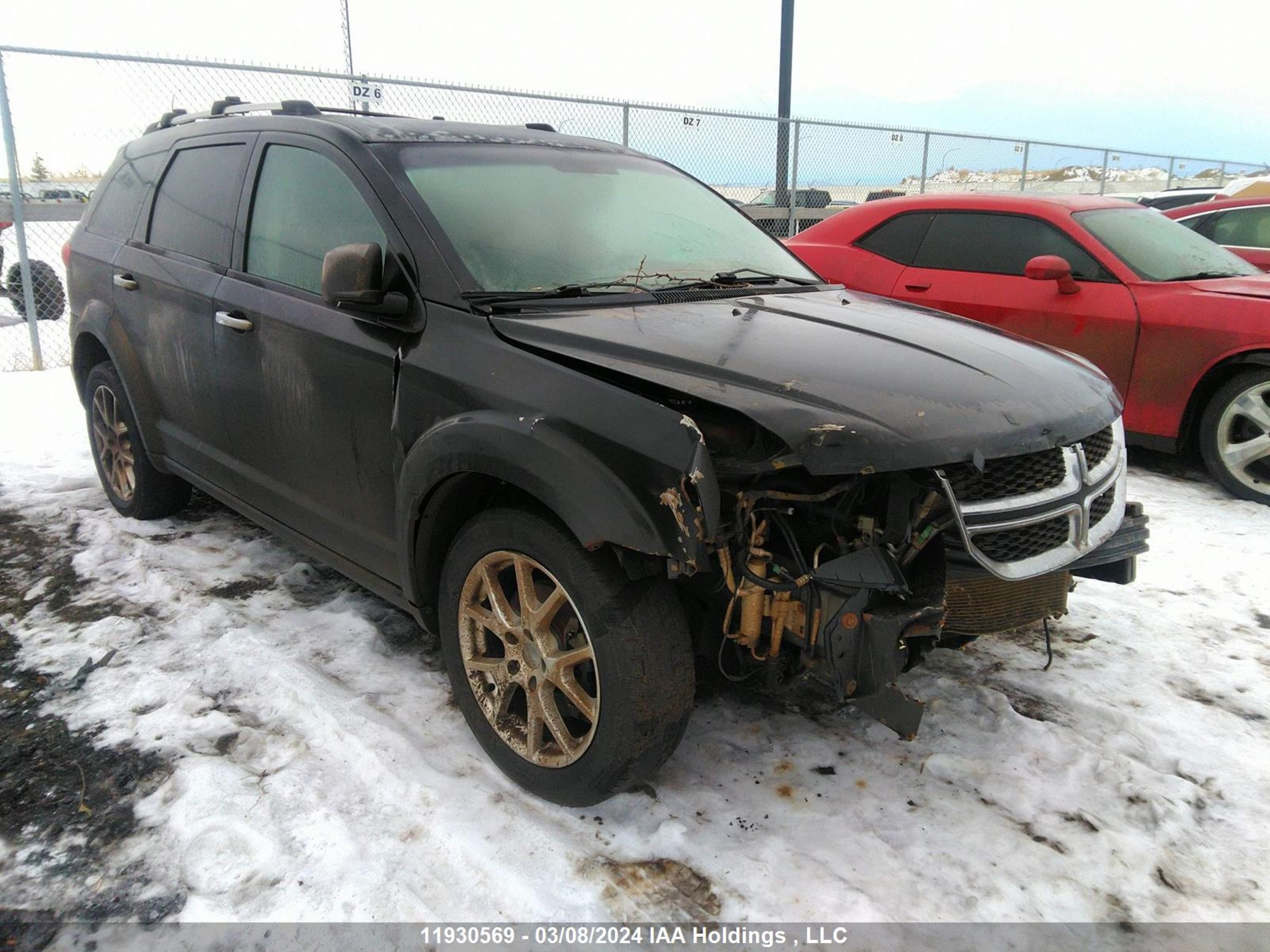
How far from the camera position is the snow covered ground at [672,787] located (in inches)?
86.2

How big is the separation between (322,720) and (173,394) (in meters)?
1.81

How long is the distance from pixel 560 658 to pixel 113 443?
3.35 metres

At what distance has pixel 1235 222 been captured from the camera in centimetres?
801

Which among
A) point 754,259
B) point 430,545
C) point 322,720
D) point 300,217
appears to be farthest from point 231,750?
point 754,259

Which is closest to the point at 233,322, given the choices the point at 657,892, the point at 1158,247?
the point at 657,892

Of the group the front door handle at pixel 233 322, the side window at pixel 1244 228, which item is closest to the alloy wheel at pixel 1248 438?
the side window at pixel 1244 228

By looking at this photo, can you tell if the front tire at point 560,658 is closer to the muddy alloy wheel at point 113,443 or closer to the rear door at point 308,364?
the rear door at point 308,364

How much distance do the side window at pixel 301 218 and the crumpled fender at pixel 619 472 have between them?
854mm

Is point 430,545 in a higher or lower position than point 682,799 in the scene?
higher

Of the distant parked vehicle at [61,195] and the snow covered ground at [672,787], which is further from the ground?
the distant parked vehicle at [61,195]

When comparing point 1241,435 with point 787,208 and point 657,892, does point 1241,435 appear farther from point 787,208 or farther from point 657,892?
point 787,208

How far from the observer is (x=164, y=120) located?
14.5 feet

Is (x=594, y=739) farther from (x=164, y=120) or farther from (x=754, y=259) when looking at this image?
(x=164, y=120)

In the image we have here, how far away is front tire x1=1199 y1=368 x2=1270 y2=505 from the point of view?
4926 millimetres
